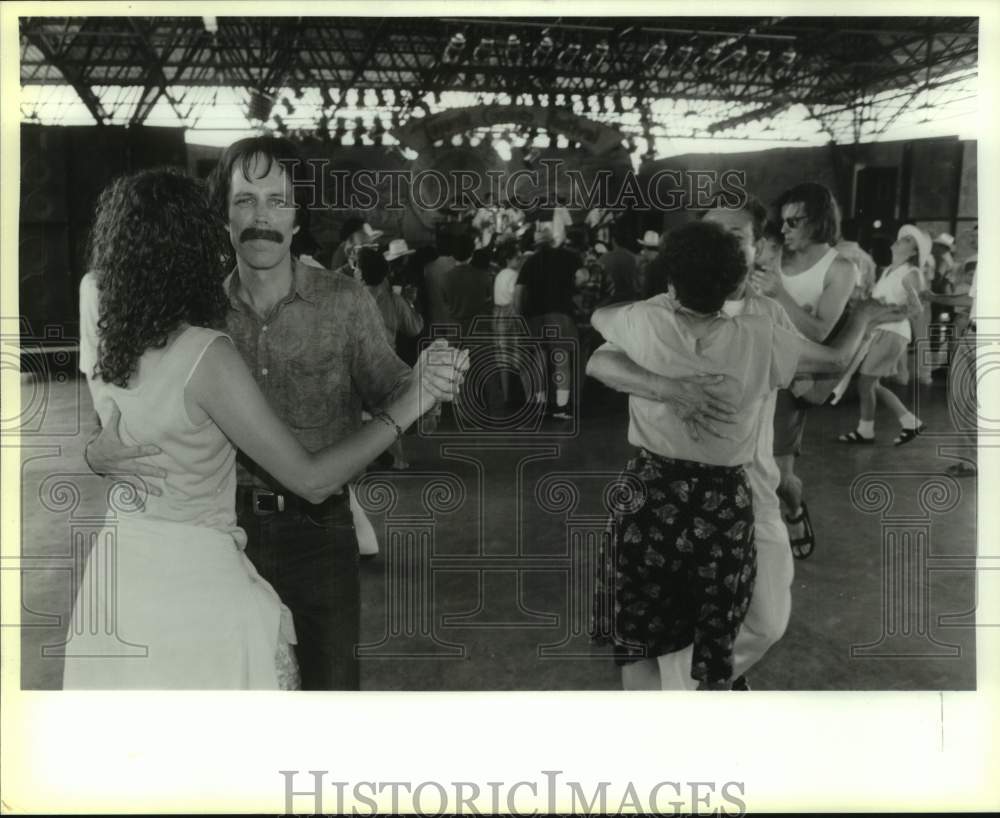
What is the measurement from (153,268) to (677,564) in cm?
174

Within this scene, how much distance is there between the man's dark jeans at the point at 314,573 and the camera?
279 cm

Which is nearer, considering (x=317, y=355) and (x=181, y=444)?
(x=181, y=444)

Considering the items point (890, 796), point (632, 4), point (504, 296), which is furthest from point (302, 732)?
point (632, 4)

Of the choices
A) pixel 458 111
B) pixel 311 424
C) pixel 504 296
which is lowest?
pixel 311 424

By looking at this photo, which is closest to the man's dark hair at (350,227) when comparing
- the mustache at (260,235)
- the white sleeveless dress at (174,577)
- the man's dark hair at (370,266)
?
the man's dark hair at (370,266)

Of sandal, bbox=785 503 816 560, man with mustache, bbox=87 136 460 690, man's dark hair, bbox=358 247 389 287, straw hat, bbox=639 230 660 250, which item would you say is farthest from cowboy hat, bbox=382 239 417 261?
sandal, bbox=785 503 816 560

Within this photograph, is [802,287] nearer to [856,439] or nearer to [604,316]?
[856,439]

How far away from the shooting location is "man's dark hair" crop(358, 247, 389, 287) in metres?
2.85

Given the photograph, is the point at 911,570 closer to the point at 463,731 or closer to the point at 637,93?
the point at 463,731

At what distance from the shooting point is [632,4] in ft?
9.44

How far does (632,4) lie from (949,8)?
99cm

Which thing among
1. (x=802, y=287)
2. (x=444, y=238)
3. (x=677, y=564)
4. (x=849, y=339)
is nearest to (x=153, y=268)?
(x=444, y=238)

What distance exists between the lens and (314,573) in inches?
111

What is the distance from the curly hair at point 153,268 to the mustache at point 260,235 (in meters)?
0.07
